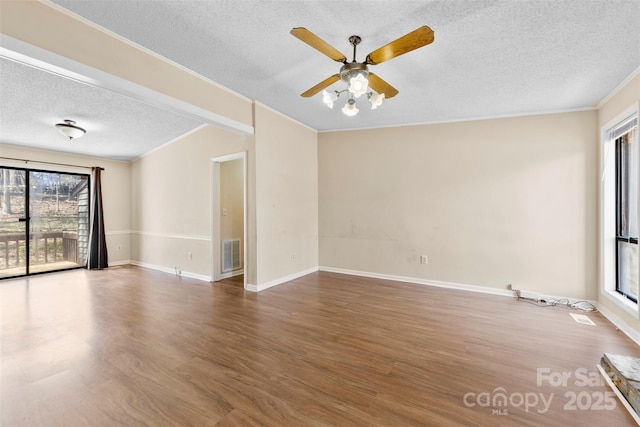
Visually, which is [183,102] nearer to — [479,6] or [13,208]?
[479,6]

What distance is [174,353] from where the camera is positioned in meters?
2.37

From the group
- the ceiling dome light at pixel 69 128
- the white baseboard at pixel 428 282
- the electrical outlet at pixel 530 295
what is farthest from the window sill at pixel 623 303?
the ceiling dome light at pixel 69 128

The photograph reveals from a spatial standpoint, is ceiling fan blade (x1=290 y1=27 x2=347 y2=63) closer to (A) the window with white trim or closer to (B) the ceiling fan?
(B) the ceiling fan

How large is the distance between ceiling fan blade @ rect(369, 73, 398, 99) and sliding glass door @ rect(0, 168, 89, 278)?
6.88 metres

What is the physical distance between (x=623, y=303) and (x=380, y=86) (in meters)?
3.58

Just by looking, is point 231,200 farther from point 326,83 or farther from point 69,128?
point 326,83

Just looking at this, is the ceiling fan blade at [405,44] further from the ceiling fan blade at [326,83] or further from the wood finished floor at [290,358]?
the wood finished floor at [290,358]

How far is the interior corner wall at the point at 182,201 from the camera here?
14.8 feet

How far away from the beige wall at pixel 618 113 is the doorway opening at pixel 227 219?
4.97m

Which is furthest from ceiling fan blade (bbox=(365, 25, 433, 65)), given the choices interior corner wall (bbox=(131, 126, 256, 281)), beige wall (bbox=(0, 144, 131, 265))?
beige wall (bbox=(0, 144, 131, 265))

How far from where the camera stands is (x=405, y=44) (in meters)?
1.86

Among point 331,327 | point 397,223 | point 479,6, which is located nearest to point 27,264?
point 331,327

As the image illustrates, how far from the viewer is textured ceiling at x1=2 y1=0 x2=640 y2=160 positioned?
2016mm

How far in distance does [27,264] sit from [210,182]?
4115 mm
